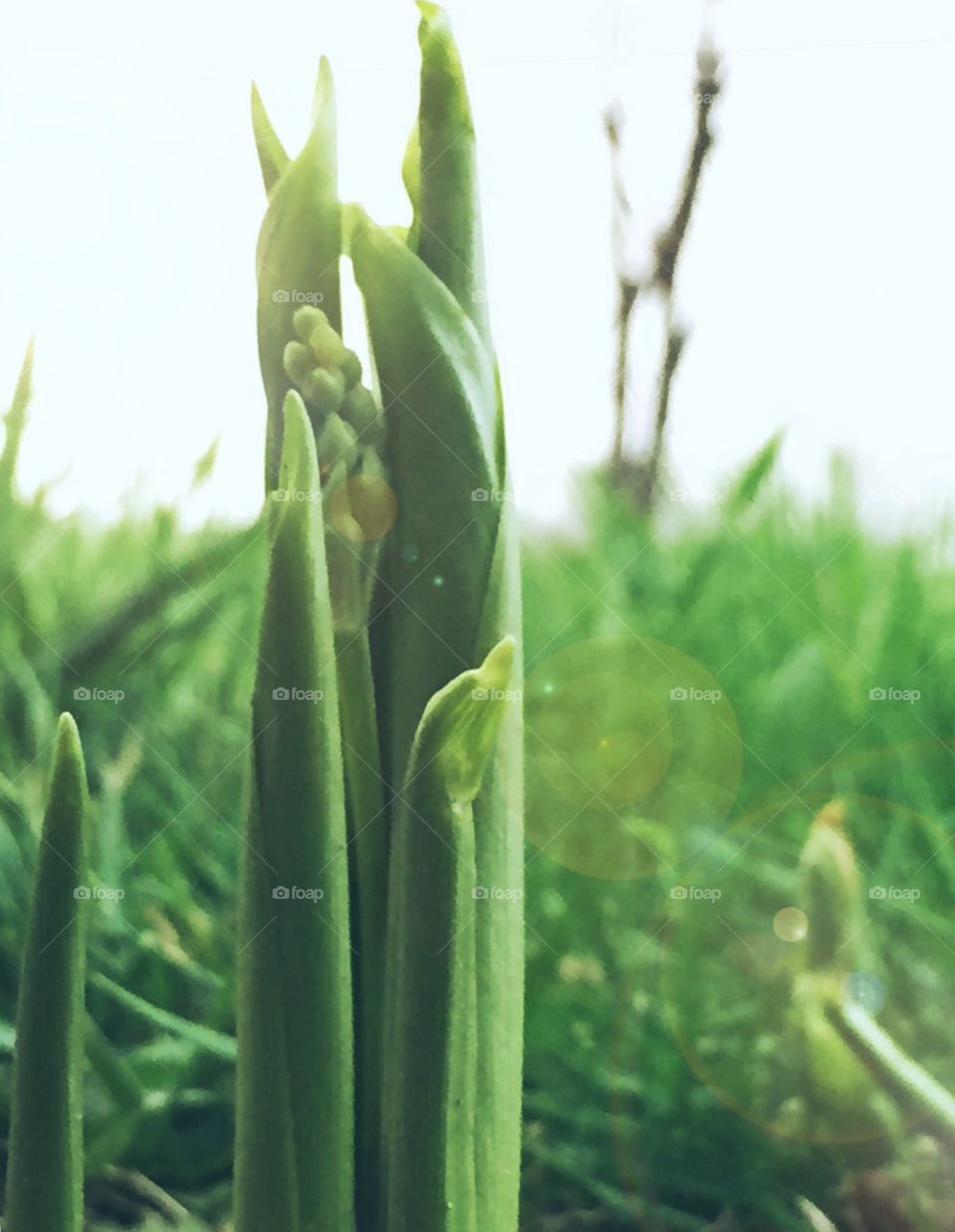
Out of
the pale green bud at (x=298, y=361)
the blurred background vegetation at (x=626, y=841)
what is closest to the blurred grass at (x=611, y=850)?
the blurred background vegetation at (x=626, y=841)

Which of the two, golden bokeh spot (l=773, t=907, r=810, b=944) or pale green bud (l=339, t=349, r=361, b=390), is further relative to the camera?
golden bokeh spot (l=773, t=907, r=810, b=944)

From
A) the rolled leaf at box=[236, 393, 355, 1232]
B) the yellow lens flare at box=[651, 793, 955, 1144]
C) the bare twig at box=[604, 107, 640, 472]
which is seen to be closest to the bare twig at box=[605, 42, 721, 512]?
the bare twig at box=[604, 107, 640, 472]

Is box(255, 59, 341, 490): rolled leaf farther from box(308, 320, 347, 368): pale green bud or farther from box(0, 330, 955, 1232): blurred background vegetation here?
box(0, 330, 955, 1232): blurred background vegetation

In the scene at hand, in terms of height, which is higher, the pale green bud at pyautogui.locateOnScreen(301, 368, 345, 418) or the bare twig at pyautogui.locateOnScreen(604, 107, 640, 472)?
the bare twig at pyautogui.locateOnScreen(604, 107, 640, 472)

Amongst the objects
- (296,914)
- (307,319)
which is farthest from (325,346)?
(296,914)

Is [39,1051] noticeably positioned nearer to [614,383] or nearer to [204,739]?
[204,739]

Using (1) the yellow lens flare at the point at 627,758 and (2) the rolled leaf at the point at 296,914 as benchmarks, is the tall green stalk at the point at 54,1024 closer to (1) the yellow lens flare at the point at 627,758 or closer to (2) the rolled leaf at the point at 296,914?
(2) the rolled leaf at the point at 296,914

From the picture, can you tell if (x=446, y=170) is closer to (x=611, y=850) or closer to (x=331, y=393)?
(x=331, y=393)
